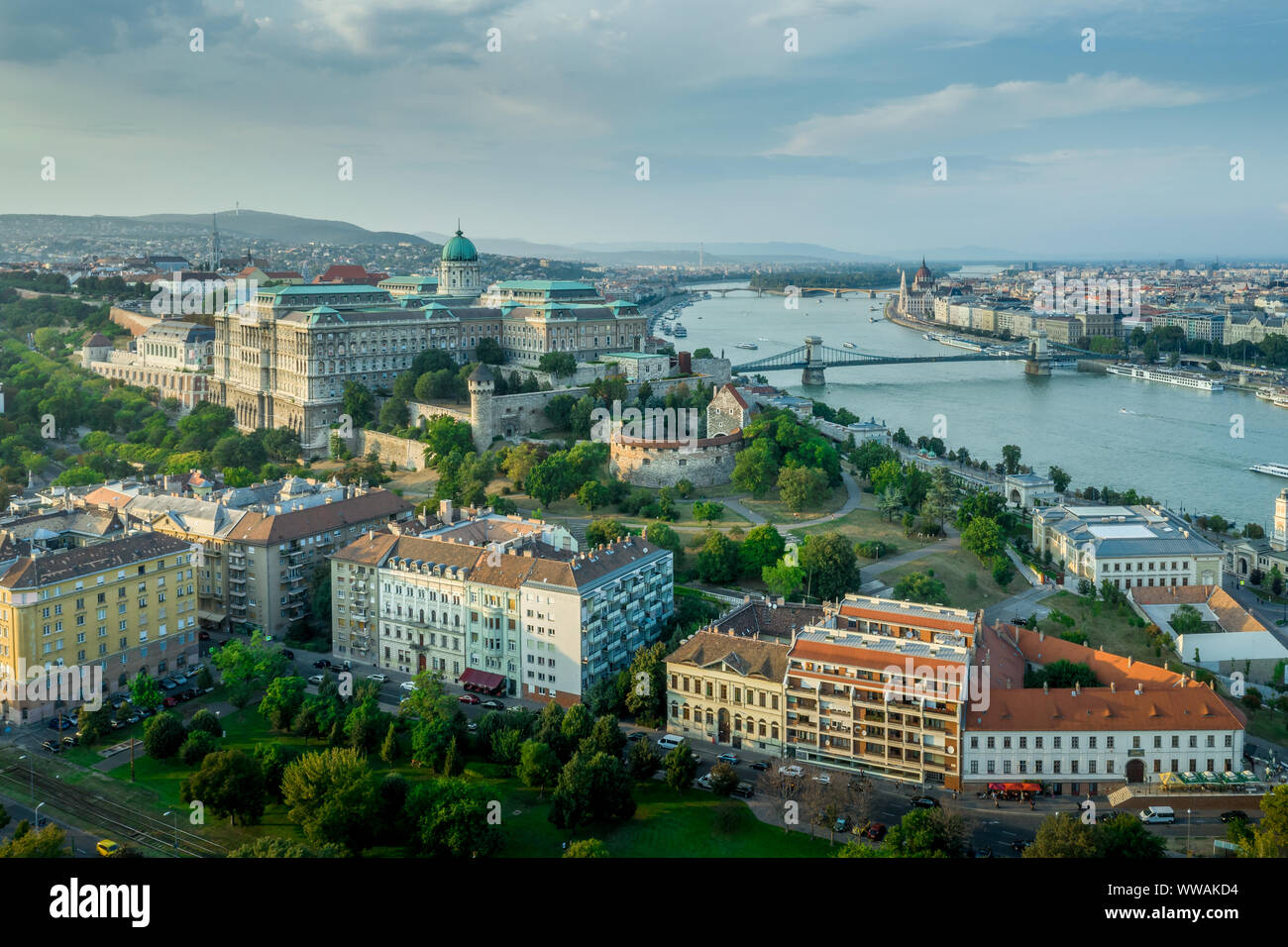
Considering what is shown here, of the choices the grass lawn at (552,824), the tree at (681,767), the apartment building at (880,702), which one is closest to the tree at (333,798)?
the grass lawn at (552,824)

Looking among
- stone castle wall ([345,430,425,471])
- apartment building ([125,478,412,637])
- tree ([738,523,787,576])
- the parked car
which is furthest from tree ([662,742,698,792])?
stone castle wall ([345,430,425,471])

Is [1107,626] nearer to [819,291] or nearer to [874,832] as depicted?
[874,832]

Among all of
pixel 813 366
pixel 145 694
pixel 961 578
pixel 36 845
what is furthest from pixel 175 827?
pixel 813 366

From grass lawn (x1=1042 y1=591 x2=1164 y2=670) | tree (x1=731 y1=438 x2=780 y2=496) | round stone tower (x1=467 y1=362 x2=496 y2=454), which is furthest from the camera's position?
round stone tower (x1=467 y1=362 x2=496 y2=454)

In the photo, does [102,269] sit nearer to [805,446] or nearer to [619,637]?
[805,446]

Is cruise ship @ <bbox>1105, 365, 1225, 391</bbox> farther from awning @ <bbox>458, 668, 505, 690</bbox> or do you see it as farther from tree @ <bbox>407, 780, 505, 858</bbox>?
tree @ <bbox>407, 780, 505, 858</bbox>

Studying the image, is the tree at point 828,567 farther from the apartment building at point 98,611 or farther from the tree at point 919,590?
the apartment building at point 98,611
